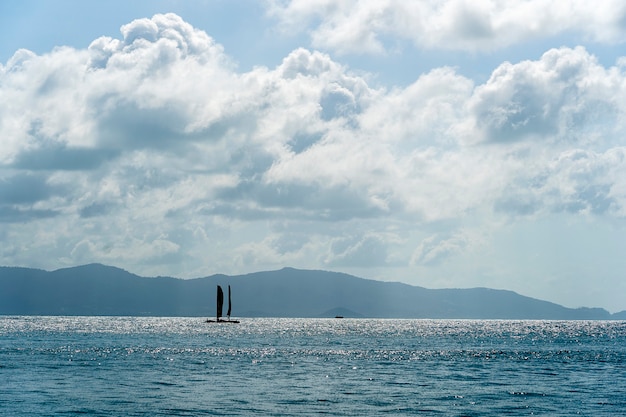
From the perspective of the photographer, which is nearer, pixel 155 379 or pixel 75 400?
pixel 75 400

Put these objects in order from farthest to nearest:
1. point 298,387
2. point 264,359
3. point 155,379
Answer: point 264,359
point 155,379
point 298,387

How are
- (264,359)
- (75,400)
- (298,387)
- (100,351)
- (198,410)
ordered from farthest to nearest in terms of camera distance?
(100,351)
(264,359)
(298,387)
(75,400)
(198,410)

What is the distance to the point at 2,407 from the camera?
184 ft

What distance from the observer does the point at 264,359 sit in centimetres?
10206

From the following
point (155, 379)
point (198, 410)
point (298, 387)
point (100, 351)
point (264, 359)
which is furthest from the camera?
point (100, 351)

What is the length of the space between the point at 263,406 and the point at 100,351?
63.8 metres

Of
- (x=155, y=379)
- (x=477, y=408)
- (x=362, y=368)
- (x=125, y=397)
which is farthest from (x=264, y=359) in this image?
(x=477, y=408)

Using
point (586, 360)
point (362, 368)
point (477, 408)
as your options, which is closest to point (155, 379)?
point (362, 368)

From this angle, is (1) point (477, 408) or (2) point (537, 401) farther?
(2) point (537, 401)

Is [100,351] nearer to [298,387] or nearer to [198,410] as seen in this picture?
[298,387]

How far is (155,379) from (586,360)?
207 ft

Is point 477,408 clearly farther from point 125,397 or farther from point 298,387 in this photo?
point 125,397

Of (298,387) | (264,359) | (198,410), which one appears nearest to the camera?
(198,410)

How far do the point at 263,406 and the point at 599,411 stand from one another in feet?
83.7
